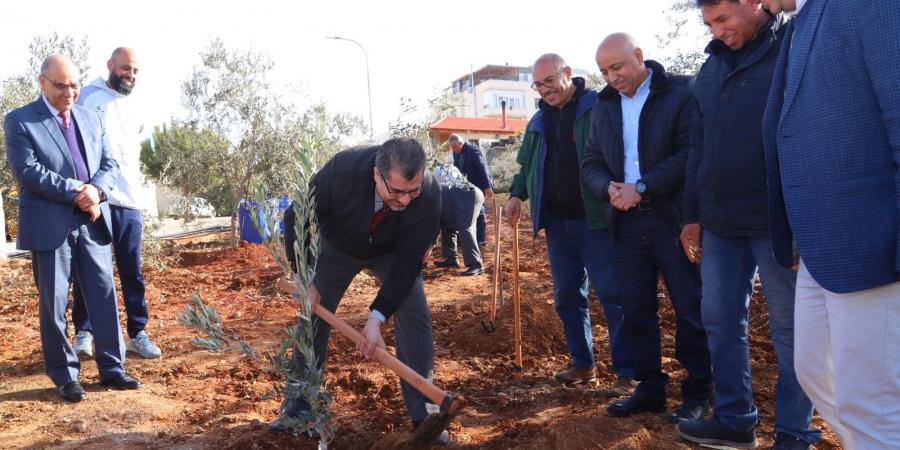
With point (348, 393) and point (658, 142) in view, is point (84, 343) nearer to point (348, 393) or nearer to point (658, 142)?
point (348, 393)

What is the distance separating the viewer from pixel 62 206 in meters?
4.29

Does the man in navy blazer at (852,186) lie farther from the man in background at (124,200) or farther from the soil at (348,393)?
the man in background at (124,200)

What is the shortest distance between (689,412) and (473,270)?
233 inches

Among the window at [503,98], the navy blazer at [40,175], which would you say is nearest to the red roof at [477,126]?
the window at [503,98]

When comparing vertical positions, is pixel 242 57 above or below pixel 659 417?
above

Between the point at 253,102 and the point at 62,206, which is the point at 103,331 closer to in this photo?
the point at 62,206

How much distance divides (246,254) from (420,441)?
8.71 metres

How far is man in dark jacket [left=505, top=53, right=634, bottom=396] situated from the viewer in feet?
14.0

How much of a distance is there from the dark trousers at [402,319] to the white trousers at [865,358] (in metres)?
1.97

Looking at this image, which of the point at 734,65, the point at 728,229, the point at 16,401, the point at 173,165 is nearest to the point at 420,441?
the point at 728,229

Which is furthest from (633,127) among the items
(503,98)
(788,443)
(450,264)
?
(503,98)

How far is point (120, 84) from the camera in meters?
5.21

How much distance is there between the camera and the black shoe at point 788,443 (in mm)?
3039

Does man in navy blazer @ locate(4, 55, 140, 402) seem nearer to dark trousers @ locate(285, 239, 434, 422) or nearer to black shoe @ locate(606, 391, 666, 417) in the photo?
dark trousers @ locate(285, 239, 434, 422)
